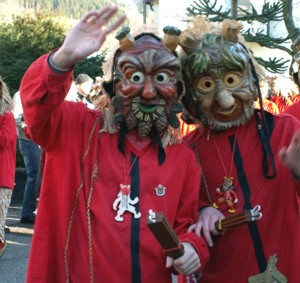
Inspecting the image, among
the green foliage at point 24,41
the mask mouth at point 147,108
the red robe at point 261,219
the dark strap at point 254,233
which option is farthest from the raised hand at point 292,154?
the green foliage at point 24,41

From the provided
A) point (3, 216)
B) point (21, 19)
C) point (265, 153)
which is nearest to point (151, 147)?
point (265, 153)

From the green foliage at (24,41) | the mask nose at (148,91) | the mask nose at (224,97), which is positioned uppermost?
the green foliage at (24,41)

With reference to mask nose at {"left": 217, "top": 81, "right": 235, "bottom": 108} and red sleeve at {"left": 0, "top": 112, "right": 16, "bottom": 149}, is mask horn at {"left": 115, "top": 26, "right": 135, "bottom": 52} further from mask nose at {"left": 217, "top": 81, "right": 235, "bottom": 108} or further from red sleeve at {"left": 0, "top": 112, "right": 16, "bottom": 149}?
red sleeve at {"left": 0, "top": 112, "right": 16, "bottom": 149}

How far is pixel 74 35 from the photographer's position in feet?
9.31

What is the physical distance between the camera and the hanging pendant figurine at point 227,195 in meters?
3.37

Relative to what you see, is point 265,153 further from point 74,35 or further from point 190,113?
point 74,35

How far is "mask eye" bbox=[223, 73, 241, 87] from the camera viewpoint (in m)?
3.40

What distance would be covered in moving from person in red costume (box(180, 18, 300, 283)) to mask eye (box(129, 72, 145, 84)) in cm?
34

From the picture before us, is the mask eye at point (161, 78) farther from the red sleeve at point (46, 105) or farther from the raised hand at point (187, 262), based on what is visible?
the raised hand at point (187, 262)

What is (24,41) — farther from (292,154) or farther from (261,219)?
(292,154)

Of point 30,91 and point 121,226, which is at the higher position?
point 30,91

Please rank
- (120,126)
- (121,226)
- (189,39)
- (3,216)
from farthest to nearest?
(3,216), (189,39), (120,126), (121,226)

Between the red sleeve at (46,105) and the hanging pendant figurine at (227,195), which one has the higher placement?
the red sleeve at (46,105)

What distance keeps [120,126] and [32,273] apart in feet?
2.59
